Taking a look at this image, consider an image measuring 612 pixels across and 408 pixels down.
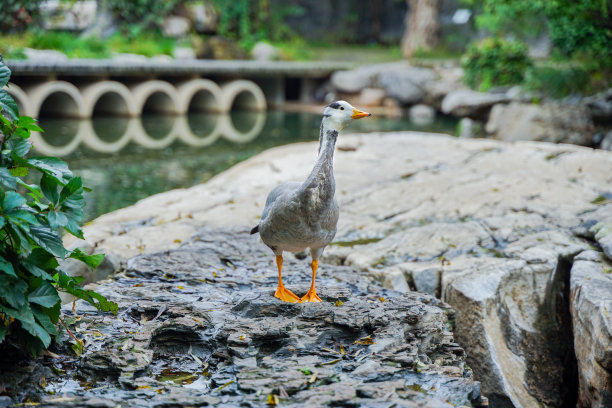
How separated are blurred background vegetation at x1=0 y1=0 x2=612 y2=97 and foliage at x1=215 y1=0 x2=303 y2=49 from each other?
0.04m

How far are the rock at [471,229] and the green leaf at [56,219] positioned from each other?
1.22 metres

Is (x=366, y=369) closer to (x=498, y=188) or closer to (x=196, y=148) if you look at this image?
(x=498, y=188)

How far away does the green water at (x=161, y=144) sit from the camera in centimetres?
919

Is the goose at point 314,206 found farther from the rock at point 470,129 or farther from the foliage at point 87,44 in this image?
the foliage at point 87,44

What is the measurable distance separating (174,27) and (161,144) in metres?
10.4

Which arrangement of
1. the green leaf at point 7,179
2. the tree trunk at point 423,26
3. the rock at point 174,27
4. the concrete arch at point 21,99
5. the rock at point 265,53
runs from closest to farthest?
the green leaf at point 7,179
the concrete arch at point 21,99
the tree trunk at point 423,26
the rock at point 265,53
the rock at point 174,27

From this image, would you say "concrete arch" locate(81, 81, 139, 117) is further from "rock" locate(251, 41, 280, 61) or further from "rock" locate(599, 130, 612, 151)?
"rock" locate(599, 130, 612, 151)

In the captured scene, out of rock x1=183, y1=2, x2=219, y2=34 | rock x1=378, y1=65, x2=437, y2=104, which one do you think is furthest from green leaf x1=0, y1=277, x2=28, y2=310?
rock x1=183, y1=2, x2=219, y2=34

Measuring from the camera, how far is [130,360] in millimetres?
3004

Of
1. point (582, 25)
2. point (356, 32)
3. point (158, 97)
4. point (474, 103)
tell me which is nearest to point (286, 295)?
point (582, 25)

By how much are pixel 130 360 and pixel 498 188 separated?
4231 millimetres

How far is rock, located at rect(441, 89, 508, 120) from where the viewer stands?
13.0m

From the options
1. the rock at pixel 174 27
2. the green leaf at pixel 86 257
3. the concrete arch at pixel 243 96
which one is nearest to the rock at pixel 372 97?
the concrete arch at pixel 243 96

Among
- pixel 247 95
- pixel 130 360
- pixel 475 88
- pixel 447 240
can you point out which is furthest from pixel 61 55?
pixel 130 360
